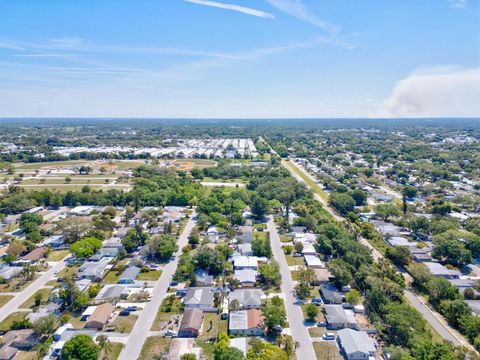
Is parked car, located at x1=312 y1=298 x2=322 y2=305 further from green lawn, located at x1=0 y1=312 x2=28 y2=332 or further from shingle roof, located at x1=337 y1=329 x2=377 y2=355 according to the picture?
green lawn, located at x1=0 y1=312 x2=28 y2=332

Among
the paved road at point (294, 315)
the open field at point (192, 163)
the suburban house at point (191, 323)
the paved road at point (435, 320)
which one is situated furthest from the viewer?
the open field at point (192, 163)

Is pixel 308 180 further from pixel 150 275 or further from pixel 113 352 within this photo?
pixel 113 352

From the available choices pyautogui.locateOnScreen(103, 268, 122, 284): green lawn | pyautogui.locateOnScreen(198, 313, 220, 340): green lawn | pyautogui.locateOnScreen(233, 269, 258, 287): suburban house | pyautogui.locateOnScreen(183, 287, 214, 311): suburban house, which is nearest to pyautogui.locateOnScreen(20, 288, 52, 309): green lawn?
pyautogui.locateOnScreen(103, 268, 122, 284): green lawn

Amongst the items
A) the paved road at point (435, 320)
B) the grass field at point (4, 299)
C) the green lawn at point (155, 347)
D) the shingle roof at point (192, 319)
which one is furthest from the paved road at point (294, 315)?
the grass field at point (4, 299)

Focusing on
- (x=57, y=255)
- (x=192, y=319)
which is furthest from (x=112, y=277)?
(x=192, y=319)

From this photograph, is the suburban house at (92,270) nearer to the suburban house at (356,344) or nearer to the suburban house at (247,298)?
the suburban house at (247,298)

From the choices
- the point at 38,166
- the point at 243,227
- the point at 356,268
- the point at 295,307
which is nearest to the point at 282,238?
the point at 243,227

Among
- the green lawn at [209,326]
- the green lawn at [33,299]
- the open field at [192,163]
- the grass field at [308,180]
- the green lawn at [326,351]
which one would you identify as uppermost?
the open field at [192,163]
